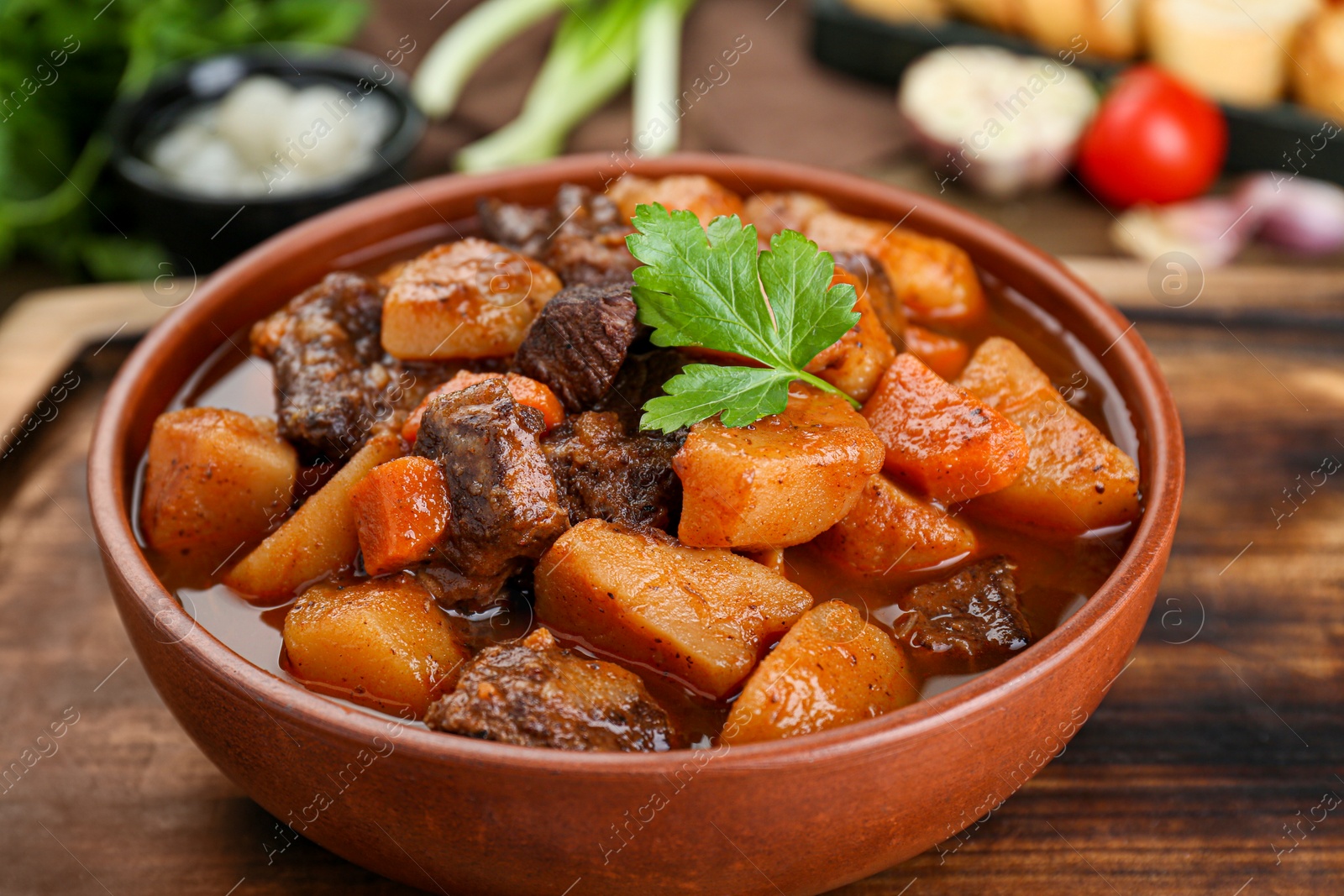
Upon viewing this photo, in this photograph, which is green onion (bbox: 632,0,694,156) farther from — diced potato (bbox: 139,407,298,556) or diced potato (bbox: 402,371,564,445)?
diced potato (bbox: 139,407,298,556)

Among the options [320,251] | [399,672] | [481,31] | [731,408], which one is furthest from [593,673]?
[481,31]

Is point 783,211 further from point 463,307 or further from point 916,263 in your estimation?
point 463,307

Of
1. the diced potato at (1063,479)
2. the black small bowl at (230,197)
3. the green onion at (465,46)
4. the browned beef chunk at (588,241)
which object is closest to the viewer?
the diced potato at (1063,479)

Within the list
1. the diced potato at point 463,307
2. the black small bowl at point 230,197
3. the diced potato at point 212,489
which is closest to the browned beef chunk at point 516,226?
the diced potato at point 463,307

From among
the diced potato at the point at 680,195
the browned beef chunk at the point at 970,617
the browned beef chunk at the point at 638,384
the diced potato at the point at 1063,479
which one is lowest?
the browned beef chunk at the point at 970,617

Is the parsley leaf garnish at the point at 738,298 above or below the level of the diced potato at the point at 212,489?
above

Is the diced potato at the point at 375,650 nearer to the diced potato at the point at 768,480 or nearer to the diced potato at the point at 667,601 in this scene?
the diced potato at the point at 667,601

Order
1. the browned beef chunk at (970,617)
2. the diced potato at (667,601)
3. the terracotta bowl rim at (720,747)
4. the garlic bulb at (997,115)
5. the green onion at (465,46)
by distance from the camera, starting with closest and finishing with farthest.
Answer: the terracotta bowl rim at (720,747) < the diced potato at (667,601) < the browned beef chunk at (970,617) < the garlic bulb at (997,115) < the green onion at (465,46)
